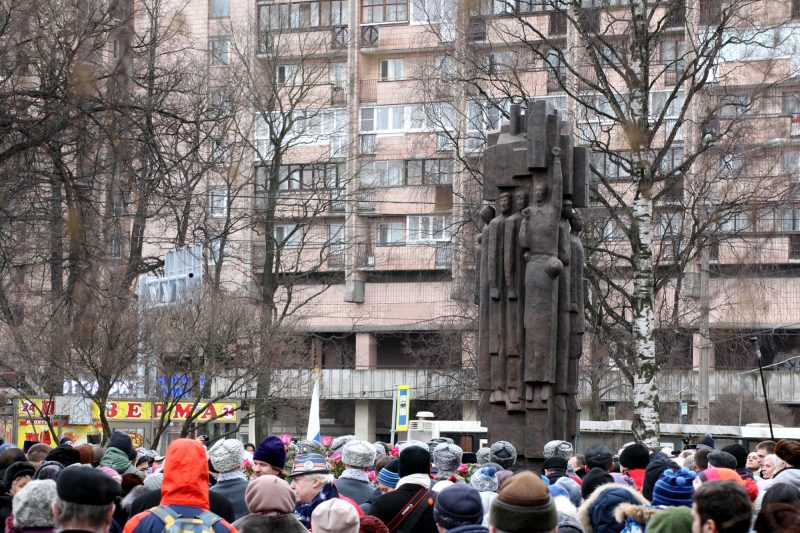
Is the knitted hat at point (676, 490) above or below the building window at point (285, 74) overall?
below

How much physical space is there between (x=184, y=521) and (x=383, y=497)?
181cm

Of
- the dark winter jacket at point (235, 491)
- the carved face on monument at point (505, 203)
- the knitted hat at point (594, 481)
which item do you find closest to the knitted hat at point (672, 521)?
the knitted hat at point (594, 481)

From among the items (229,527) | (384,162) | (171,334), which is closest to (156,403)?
(171,334)

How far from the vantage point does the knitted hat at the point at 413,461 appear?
888 cm

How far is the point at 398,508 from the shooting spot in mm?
8422

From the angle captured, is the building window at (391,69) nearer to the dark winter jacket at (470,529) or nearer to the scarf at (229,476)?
the scarf at (229,476)

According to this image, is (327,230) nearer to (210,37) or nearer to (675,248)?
(210,37)

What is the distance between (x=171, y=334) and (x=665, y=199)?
11653 millimetres

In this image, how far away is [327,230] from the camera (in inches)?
2092

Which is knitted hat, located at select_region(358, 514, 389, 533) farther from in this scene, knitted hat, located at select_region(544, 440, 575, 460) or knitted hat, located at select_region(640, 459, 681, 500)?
knitted hat, located at select_region(544, 440, 575, 460)

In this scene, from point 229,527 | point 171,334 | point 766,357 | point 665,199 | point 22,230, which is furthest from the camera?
point 766,357

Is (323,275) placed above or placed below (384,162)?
below

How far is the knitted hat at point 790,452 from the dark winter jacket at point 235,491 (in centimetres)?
399

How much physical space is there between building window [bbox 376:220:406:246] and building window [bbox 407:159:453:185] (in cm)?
200
